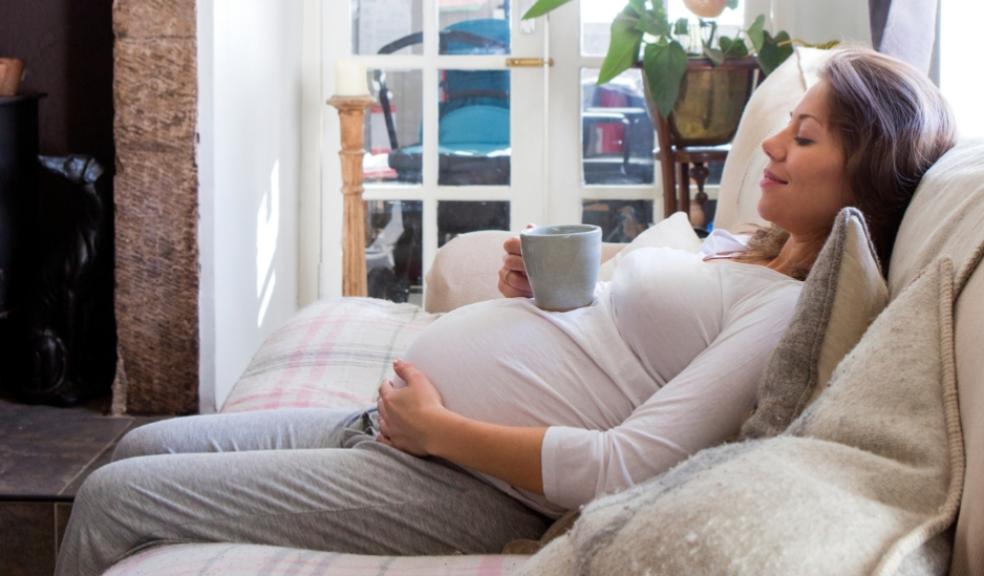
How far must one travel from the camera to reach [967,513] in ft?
Result: 2.89

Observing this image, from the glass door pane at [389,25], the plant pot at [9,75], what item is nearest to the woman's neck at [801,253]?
the plant pot at [9,75]

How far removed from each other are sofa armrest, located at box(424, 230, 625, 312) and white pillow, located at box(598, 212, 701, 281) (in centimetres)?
23

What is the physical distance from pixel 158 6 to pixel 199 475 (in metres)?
1.85

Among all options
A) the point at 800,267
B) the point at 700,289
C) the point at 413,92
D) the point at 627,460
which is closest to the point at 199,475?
the point at 627,460

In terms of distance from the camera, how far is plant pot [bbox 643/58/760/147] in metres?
3.44

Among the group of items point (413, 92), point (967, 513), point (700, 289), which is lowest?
point (967, 513)

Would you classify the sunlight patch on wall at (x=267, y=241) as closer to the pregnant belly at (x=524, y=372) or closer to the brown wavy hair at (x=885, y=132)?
the pregnant belly at (x=524, y=372)

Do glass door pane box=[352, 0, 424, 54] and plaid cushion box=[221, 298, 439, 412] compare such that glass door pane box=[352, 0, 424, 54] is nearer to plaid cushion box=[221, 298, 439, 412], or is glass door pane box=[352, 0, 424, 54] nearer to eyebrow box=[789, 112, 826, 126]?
plaid cushion box=[221, 298, 439, 412]

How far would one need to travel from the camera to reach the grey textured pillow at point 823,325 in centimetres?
121

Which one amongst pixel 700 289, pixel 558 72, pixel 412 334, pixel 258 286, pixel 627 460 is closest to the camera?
pixel 627 460

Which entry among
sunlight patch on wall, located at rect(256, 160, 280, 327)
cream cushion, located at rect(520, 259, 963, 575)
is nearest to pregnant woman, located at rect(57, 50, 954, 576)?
cream cushion, located at rect(520, 259, 963, 575)

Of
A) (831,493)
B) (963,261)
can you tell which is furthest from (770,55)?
(831,493)

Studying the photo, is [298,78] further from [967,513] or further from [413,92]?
[967,513]

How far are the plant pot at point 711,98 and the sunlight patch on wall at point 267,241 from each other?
1130 mm
